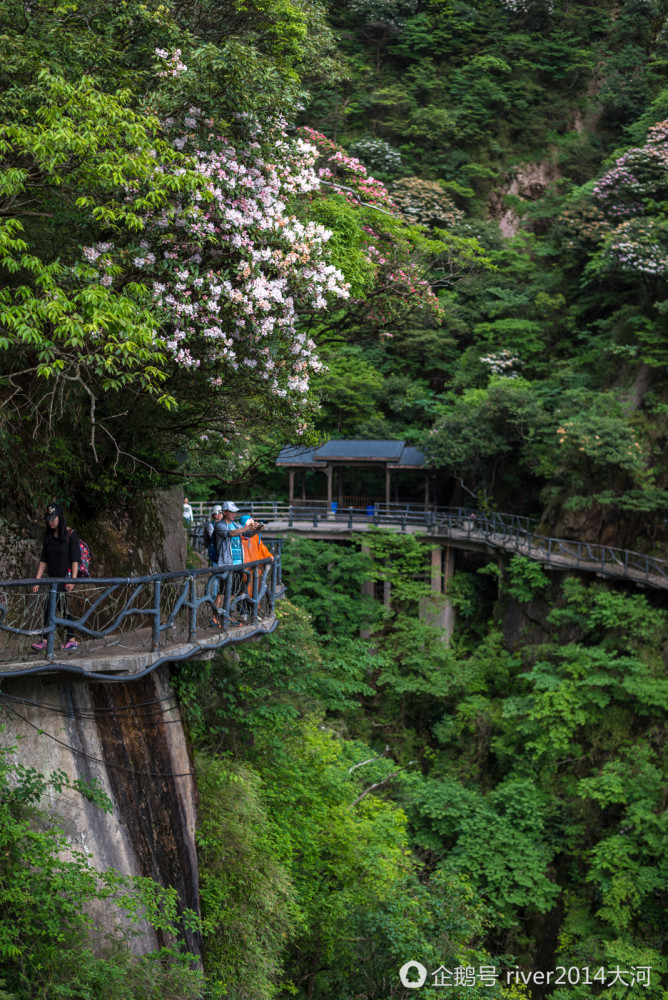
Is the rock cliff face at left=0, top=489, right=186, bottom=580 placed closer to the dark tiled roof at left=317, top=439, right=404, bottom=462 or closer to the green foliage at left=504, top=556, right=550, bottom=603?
the green foliage at left=504, top=556, right=550, bottom=603

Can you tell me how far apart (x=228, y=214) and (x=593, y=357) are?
21184 millimetres

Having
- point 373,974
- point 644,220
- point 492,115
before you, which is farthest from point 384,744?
point 492,115

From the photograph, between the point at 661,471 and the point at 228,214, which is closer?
the point at 228,214

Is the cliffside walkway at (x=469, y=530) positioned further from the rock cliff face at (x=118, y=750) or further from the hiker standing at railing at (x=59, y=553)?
the hiker standing at railing at (x=59, y=553)

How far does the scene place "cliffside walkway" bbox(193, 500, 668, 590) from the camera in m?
22.0

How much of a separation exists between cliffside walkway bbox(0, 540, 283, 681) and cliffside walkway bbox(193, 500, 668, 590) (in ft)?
39.9

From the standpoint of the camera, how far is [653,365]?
77.4 feet

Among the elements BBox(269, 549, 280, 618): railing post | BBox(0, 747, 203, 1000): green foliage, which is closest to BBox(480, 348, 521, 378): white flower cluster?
BBox(269, 549, 280, 618): railing post

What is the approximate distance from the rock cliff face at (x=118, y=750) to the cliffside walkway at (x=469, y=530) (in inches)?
459

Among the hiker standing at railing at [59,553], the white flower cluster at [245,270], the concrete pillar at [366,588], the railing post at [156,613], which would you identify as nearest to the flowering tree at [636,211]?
the concrete pillar at [366,588]

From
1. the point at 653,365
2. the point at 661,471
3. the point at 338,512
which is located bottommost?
the point at 338,512

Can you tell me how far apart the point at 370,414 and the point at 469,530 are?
28.2 ft

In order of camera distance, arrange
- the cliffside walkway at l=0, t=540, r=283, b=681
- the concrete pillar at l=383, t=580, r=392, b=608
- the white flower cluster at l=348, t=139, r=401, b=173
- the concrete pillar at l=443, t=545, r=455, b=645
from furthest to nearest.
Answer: the white flower cluster at l=348, t=139, r=401, b=173 → the concrete pillar at l=383, t=580, r=392, b=608 → the concrete pillar at l=443, t=545, r=455, b=645 → the cliffside walkway at l=0, t=540, r=283, b=681

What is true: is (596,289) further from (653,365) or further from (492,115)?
(492,115)
